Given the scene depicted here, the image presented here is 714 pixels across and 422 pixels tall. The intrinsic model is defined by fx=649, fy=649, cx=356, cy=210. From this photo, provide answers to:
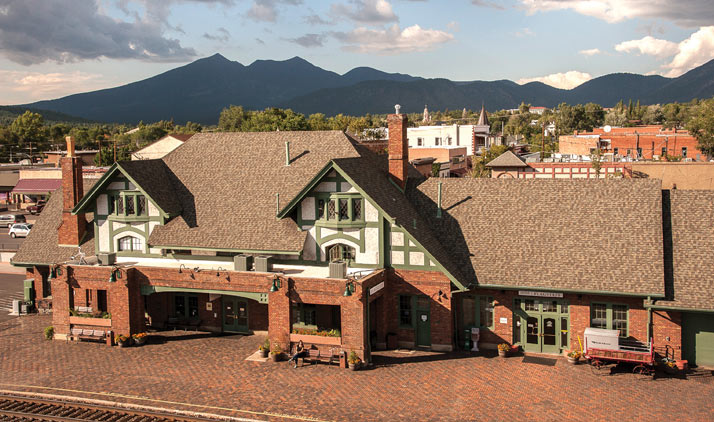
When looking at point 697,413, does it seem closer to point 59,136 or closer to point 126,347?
point 126,347

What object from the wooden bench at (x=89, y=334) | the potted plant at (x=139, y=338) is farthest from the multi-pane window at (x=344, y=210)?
the wooden bench at (x=89, y=334)

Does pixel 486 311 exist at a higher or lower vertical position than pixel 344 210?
lower

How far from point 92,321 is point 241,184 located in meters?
9.56

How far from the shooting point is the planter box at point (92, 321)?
3033 centimetres

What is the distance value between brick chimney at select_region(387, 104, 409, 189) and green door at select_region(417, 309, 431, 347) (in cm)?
664

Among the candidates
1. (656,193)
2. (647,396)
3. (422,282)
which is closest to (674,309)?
(647,396)

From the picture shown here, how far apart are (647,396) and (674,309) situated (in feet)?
12.8

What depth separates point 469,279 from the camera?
1088 inches

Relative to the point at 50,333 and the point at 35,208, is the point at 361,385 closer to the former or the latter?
the point at 50,333

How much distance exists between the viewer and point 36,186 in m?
90.2

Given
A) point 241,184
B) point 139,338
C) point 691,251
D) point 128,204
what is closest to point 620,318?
point 691,251

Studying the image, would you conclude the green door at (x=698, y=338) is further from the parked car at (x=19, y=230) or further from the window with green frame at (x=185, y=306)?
the parked car at (x=19, y=230)

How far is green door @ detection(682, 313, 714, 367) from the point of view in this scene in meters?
25.0

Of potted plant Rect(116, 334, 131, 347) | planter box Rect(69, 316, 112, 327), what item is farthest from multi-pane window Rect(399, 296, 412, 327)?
planter box Rect(69, 316, 112, 327)
